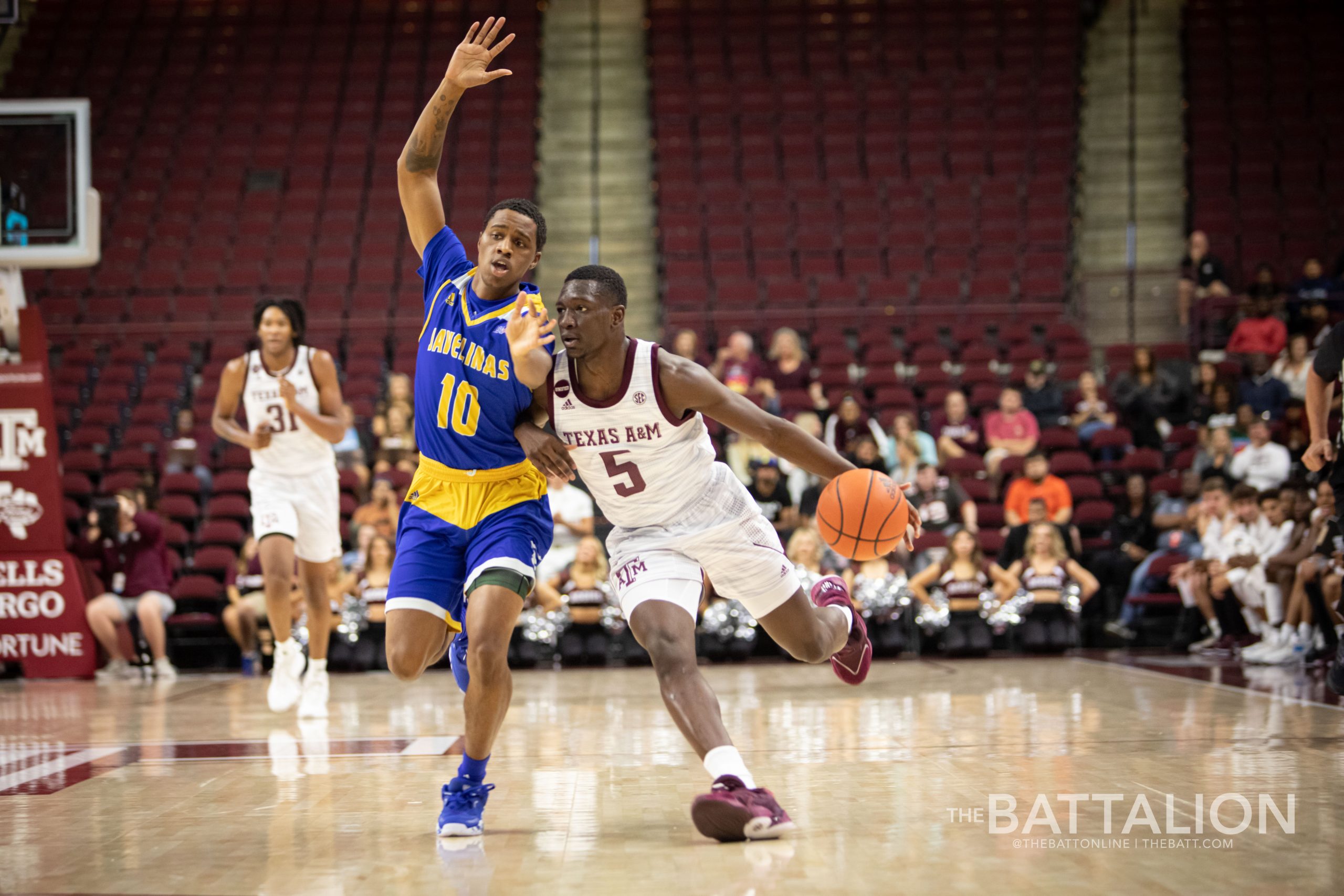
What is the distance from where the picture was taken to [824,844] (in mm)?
3301

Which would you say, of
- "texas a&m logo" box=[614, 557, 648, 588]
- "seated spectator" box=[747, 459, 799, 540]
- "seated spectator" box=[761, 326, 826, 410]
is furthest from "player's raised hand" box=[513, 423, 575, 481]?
"seated spectator" box=[761, 326, 826, 410]

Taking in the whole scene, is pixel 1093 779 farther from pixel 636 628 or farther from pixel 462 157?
pixel 462 157

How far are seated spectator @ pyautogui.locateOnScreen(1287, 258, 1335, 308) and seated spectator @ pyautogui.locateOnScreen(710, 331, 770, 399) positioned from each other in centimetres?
518

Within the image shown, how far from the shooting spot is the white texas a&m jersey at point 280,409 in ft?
21.7

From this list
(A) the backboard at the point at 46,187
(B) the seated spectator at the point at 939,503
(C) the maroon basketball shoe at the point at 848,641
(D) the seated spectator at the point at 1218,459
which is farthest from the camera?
(D) the seated spectator at the point at 1218,459

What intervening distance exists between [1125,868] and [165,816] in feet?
8.99

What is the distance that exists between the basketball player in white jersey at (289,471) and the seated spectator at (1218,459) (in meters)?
7.11

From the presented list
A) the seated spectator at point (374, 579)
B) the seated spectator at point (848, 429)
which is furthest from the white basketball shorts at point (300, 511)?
the seated spectator at point (848, 429)

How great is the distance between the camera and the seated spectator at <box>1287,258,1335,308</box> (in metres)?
12.1

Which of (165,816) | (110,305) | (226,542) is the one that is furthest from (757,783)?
(110,305)

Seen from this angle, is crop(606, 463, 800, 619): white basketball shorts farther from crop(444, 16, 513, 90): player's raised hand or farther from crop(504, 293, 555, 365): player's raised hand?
crop(444, 16, 513, 90): player's raised hand

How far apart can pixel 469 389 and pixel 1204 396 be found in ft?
32.1

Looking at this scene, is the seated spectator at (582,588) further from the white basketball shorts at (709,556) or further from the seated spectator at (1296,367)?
the seated spectator at (1296,367)

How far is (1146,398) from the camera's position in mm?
11570
